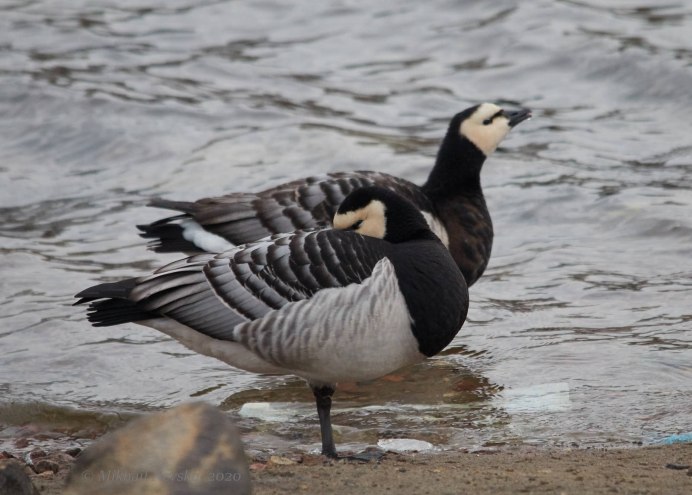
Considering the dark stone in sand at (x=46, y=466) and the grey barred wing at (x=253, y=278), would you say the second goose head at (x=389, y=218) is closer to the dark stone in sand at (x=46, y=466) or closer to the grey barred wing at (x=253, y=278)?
the grey barred wing at (x=253, y=278)

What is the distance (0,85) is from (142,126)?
2418 millimetres

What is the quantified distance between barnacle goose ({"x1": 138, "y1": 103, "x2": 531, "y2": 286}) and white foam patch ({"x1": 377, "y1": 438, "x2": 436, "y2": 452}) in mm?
2057

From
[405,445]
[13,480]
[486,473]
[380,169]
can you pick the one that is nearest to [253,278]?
[405,445]

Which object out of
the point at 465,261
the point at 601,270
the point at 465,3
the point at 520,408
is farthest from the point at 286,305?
the point at 465,3

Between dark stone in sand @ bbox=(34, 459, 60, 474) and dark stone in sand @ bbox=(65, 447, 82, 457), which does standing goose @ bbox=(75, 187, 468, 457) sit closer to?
dark stone in sand @ bbox=(65, 447, 82, 457)

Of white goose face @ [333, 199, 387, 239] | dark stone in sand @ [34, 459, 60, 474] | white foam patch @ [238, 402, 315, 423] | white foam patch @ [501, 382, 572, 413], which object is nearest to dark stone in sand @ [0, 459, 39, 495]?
dark stone in sand @ [34, 459, 60, 474]

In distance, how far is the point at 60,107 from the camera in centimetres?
1503

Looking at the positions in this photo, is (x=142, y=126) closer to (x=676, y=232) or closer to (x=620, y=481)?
(x=676, y=232)

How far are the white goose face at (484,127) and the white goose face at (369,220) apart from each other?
2.64m

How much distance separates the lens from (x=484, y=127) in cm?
942

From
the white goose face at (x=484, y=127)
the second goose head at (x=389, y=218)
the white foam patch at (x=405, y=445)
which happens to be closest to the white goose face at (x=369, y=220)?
the second goose head at (x=389, y=218)

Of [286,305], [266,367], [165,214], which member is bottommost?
[165,214]

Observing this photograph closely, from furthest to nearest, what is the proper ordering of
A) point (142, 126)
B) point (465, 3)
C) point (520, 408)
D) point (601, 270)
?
point (465, 3) < point (142, 126) < point (601, 270) < point (520, 408)

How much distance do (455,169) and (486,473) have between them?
13.5 feet
